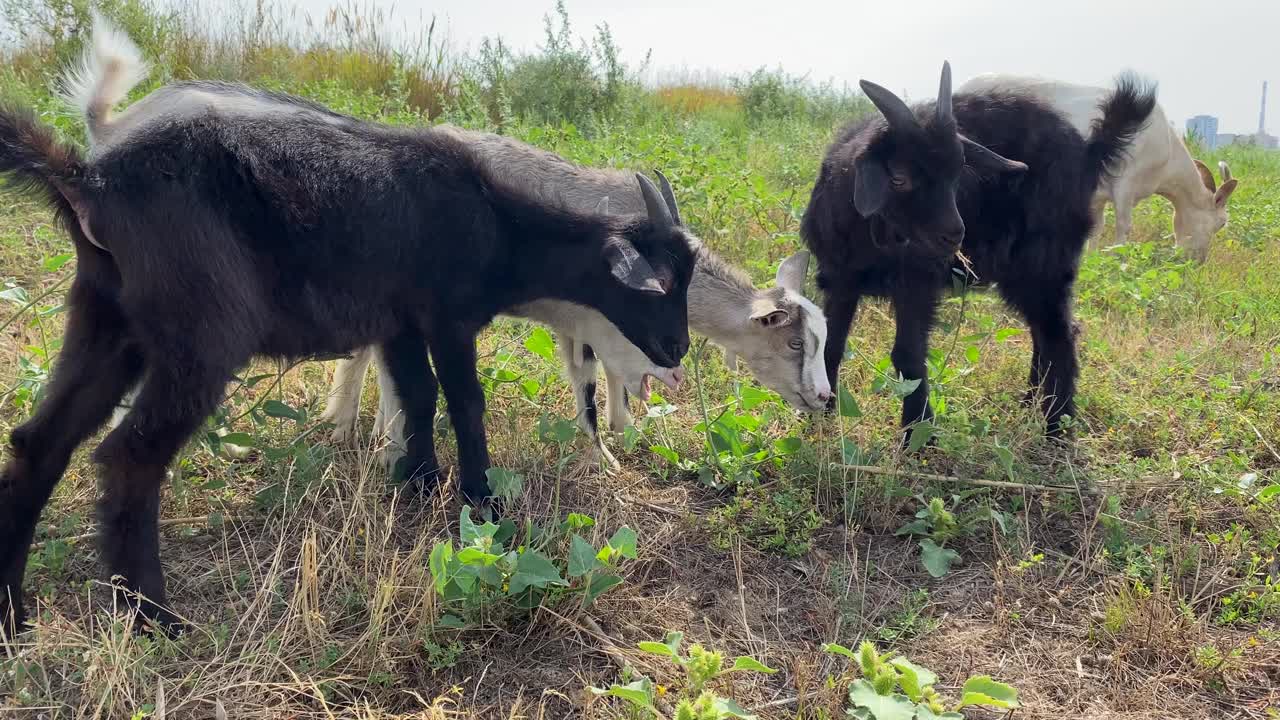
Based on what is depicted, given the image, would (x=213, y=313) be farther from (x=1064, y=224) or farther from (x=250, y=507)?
(x=1064, y=224)

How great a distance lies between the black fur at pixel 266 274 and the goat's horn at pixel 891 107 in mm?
1045

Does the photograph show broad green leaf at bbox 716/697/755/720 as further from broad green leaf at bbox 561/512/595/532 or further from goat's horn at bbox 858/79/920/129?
goat's horn at bbox 858/79/920/129

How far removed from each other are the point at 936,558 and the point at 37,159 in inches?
123

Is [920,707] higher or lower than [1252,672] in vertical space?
higher

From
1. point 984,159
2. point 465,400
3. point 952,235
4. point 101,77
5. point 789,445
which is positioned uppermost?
point 101,77

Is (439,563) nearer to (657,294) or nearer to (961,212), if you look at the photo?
(657,294)

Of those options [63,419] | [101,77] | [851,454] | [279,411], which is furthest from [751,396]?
[101,77]

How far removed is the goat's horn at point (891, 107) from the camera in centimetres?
407

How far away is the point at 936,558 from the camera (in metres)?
3.45

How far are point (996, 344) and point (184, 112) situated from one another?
4.59 m

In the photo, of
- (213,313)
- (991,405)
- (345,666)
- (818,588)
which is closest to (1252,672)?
(818,588)

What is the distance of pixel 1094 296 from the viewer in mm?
6566

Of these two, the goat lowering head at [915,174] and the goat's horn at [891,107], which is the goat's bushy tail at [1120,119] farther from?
the goat's horn at [891,107]

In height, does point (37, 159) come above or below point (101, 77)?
below
